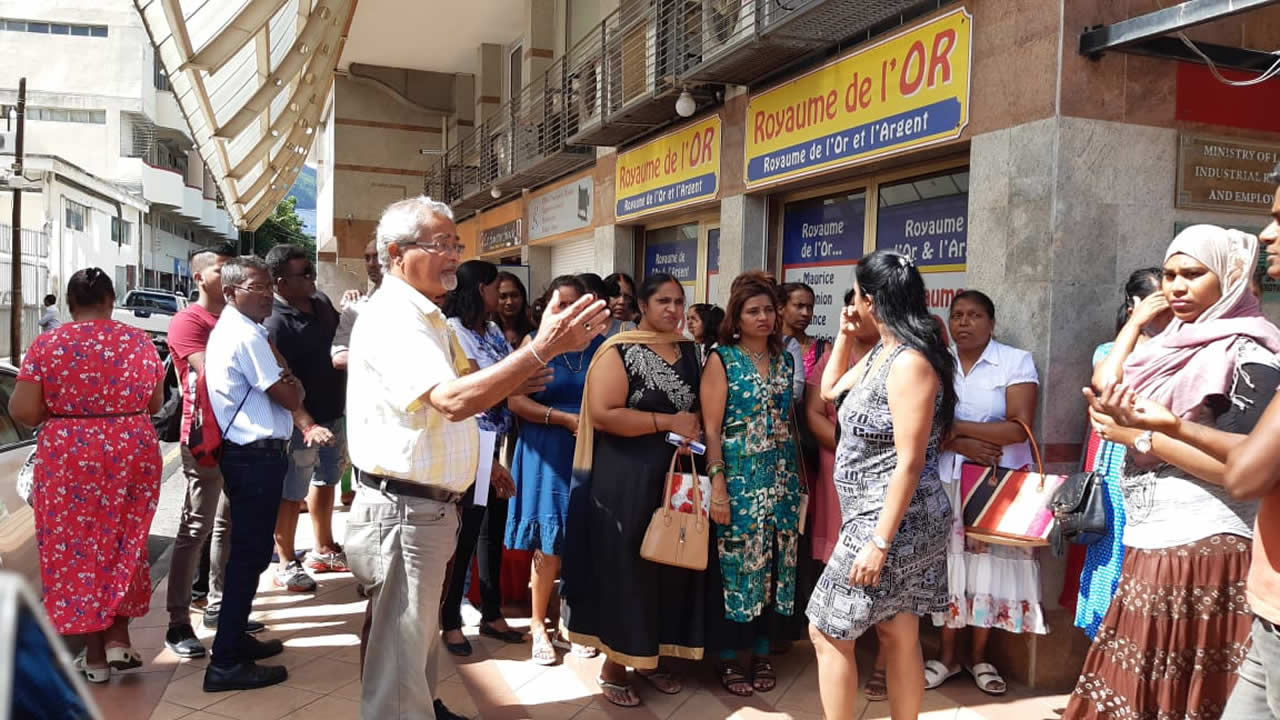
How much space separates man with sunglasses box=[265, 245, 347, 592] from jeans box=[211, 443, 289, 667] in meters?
0.66

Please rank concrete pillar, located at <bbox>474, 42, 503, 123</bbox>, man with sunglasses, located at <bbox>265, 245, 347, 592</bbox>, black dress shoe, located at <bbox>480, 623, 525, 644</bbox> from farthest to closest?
1. concrete pillar, located at <bbox>474, 42, 503, 123</bbox>
2. man with sunglasses, located at <bbox>265, 245, 347, 592</bbox>
3. black dress shoe, located at <bbox>480, 623, 525, 644</bbox>

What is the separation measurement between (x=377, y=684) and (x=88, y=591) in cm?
170

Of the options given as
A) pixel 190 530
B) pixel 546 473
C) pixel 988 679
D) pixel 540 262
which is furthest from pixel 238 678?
pixel 540 262

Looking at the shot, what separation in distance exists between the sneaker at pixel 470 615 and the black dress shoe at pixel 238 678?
112 cm

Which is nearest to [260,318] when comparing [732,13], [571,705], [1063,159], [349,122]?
[571,705]

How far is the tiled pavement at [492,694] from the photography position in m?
3.77

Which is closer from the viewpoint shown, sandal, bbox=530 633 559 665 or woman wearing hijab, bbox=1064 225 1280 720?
woman wearing hijab, bbox=1064 225 1280 720

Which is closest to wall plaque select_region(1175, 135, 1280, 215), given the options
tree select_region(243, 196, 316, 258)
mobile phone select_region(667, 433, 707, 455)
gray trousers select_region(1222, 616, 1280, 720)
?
mobile phone select_region(667, 433, 707, 455)

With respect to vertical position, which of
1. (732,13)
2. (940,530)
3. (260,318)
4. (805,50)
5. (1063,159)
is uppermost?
(732,13)

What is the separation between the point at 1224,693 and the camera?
8.87 feet

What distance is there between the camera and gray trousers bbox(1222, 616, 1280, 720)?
1.93 meters

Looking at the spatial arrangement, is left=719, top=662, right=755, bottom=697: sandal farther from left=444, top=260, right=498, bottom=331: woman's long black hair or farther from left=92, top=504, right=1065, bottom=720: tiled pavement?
left=444, top=260, right=498, bottom=331: woman's long black hair

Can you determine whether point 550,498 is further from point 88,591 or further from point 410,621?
point 88,591

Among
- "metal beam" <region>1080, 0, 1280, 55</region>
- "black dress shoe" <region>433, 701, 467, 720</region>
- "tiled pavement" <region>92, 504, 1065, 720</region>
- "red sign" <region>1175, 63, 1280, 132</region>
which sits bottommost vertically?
"tiled pavement" <region>92, 504, 1065, 720</region>
